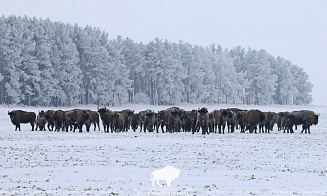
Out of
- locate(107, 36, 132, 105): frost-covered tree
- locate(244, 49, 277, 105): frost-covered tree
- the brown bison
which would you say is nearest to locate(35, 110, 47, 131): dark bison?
the brown bison

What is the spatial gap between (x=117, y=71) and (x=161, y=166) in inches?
3575

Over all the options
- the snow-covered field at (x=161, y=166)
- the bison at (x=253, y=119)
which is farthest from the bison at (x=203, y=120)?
the snow-covered field at (x=161, y=166)

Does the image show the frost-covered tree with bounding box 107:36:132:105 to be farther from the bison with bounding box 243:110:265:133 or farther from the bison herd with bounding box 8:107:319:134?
the bison with bounding box 243:110:265:133

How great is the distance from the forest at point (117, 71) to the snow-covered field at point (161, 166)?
2493 inches

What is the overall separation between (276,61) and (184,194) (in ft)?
528

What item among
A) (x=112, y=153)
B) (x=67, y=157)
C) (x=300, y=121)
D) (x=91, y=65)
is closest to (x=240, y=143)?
(x=112, y=153)

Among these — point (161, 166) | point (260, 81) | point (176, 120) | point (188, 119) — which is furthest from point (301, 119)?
point (260, 81)

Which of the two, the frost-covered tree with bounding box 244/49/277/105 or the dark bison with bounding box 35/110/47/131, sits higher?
the frost-covered tree with bounding box 244/49/277/105

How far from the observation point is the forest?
98.8 m

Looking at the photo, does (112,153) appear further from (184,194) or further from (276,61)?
(276,61)

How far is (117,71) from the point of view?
4513 inches

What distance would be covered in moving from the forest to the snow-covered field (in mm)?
63310

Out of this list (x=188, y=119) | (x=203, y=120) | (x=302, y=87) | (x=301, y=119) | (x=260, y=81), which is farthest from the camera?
(x=302, y=87)

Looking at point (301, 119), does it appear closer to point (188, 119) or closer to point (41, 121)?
point (188, 119)
